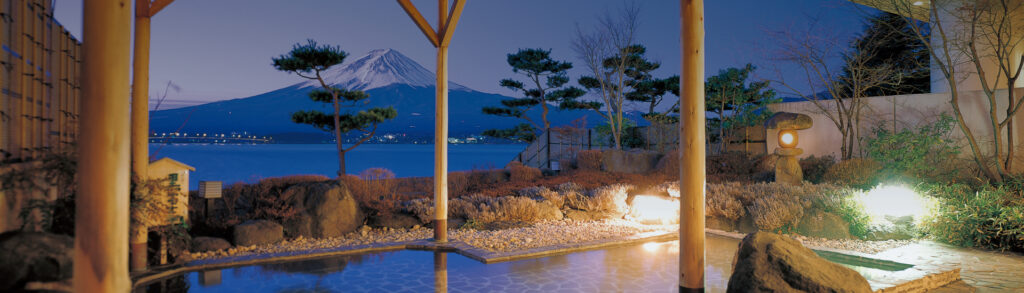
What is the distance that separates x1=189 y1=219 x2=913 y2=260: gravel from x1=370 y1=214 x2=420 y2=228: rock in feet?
0.33

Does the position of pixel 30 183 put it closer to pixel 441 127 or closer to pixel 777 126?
pixel 441 127

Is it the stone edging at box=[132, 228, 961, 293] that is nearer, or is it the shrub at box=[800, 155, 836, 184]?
the stone edging at box=[132, 228, 961, 293]

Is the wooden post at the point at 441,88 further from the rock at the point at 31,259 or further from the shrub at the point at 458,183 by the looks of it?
the shrub at the point at 458,183

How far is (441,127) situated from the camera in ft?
19.3

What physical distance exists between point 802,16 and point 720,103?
6388 mm

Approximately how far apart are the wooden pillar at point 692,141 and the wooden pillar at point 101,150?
9.83ft

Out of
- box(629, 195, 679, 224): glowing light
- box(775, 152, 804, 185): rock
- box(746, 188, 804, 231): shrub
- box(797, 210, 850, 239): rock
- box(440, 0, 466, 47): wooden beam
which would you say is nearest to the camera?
box(440, 0, 466, 47): wooden beam

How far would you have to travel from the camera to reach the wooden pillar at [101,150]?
238 centimetres

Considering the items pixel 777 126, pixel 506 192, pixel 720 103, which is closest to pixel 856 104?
pixel 777 126

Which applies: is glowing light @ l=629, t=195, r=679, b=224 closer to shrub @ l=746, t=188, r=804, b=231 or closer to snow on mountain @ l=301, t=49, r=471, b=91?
shrub @ l=746, t=188, r=804, b=231

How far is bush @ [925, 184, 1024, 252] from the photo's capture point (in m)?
5.51

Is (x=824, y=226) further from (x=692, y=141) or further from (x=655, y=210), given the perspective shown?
(x=692, y=141)

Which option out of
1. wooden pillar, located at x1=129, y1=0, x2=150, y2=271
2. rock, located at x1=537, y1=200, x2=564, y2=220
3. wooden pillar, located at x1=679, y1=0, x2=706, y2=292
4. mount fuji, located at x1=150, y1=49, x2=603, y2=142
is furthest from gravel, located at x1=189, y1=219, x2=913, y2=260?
mount fuji, located at x1=150, y1=49, x2=603, y2=142

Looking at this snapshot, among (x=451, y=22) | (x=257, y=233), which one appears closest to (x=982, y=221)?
(x=451, y=22)
